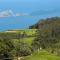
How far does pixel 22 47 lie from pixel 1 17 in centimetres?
1384

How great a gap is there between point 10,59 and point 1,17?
15437 mm

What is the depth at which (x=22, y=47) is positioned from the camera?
20875mm

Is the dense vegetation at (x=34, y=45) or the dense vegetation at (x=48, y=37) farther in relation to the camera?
the dense vegetation at (x=48, y=37)

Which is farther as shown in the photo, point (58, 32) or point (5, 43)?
point (58, 32)

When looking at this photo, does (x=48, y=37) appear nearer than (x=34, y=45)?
No

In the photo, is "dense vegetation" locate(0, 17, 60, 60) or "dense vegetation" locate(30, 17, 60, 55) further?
"dense vegetation" locate(30, 17, 60, 55)

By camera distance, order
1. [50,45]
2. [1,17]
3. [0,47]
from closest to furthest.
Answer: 1. [0,47]
2. [50,45]
3. [1,17]

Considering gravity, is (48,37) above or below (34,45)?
above

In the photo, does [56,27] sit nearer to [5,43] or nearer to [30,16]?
[5,43]

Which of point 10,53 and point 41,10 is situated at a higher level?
point 41,10

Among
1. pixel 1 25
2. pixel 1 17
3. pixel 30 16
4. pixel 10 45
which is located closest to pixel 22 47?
pixel 10 45

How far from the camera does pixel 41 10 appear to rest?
135 ft

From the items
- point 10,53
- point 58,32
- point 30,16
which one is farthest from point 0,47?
point 30,16

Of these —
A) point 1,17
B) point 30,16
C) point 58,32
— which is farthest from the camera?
point 30,16
